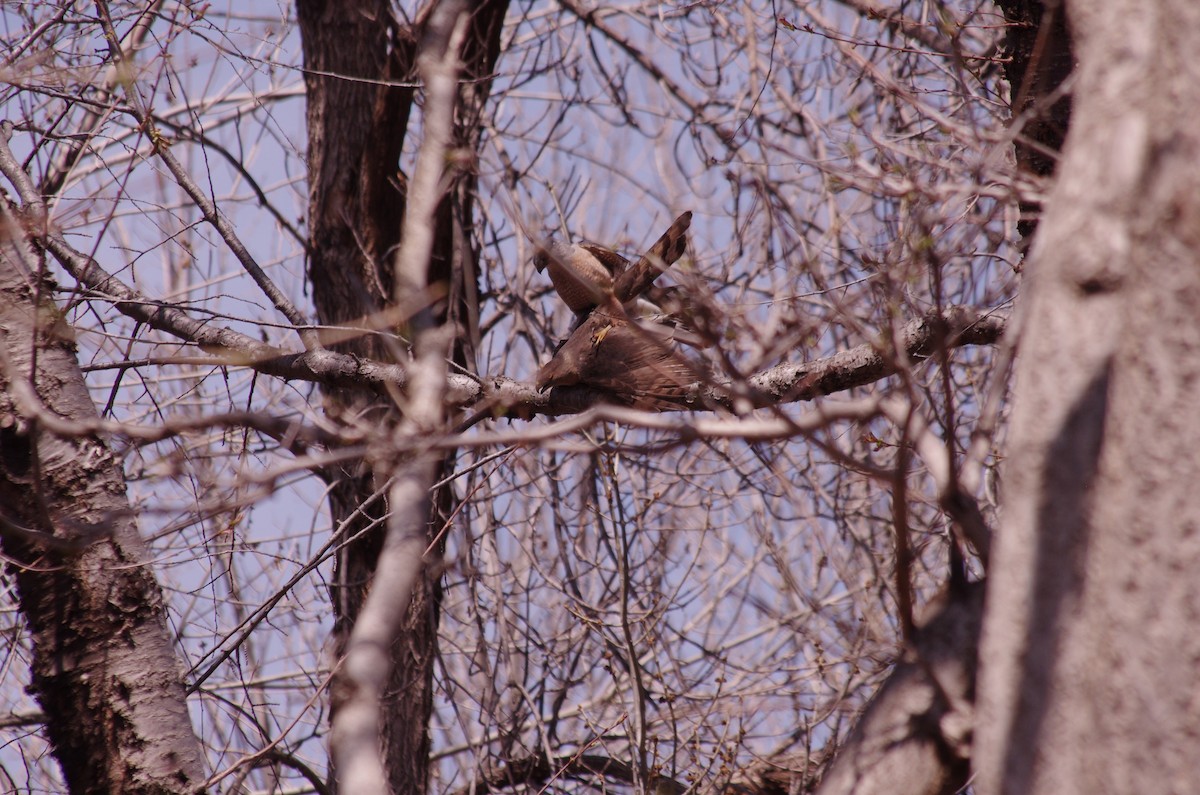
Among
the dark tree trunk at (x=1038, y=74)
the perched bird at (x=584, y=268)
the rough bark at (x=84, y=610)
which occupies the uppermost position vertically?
the perched bird at (x=584, y=268)

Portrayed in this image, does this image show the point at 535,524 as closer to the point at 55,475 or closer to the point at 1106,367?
the point at 55,475

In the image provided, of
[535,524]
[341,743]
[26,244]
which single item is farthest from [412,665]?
[341,743]

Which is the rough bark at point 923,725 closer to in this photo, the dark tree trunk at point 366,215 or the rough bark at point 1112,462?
the rough bark at point 1112,462

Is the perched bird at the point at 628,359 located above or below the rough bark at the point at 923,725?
above

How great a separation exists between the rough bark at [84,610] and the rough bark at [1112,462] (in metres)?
2.15

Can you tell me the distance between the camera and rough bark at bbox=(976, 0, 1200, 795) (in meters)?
1.35

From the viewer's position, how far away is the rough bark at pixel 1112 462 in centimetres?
135

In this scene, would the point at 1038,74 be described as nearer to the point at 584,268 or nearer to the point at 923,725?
the point at 584,268

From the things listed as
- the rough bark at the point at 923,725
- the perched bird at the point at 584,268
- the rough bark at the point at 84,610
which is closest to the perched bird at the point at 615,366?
the perched bird at the point at 584,268

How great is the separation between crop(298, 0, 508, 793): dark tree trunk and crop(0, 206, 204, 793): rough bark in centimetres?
145

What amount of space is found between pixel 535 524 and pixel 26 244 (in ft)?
8.56

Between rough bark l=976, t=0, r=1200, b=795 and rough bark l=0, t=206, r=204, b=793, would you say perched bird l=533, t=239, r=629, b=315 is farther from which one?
rough bark l=976, t=0, r=1200, b=795

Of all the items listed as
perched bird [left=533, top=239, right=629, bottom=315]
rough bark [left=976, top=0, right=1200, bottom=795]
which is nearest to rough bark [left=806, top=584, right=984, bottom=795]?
rough bark [left=976, top=0, right=1200, bottom=795]

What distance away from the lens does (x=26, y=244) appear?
2984 mm
